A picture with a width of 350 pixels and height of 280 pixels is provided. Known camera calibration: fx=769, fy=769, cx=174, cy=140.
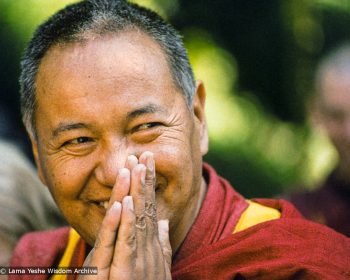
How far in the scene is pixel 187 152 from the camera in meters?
3.02

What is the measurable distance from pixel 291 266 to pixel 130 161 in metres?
0.72

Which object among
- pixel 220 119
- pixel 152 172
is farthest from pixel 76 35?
pixel 220 119

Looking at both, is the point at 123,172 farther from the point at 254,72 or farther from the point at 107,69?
the point at 254,72

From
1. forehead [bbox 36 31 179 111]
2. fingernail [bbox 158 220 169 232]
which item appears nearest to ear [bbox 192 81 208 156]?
forehead [bbox 36 31 179 111]

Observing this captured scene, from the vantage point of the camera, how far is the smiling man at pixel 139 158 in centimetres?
272

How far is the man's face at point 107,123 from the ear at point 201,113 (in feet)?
0.58

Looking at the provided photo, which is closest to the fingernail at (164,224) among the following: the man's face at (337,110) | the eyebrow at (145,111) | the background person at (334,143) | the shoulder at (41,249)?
the eyebrow at (145,111)

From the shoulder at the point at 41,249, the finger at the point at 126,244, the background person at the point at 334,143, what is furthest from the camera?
the background person at the point at 334,143

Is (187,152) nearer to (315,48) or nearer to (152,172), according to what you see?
(152,172)

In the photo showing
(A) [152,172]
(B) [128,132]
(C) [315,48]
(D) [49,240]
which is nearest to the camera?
(A) [152,172]

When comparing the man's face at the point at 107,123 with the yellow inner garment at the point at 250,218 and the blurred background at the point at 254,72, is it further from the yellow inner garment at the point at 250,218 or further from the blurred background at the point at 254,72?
the blurred background at the point at 254,72

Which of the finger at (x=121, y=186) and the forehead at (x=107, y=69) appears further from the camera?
the forehead at (x=107, y=69)

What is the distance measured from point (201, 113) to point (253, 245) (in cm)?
67

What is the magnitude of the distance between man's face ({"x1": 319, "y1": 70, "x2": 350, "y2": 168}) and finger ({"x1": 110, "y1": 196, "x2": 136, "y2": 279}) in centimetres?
321
